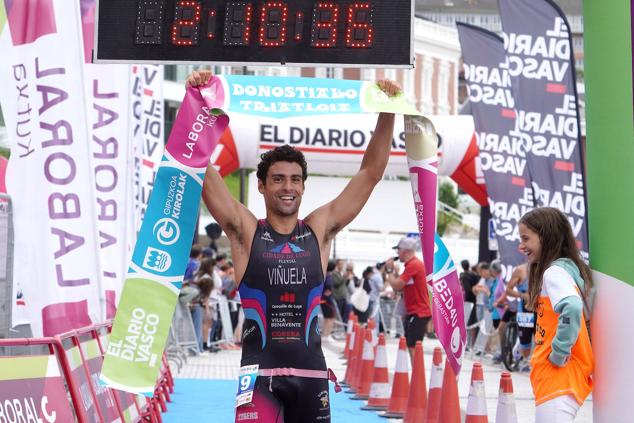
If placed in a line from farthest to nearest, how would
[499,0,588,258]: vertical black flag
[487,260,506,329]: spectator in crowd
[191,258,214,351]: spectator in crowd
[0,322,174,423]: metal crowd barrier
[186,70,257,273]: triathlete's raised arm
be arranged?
[191,258,214,351]: spectator in crowd
[487,260,506,329]: spectator in crowd
[499,0,588,258]: vertical black flag
[0,322,174,423]: metal crowd barrier
[186,70,257,273]: triathlete's raised arm

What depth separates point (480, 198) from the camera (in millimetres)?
25000

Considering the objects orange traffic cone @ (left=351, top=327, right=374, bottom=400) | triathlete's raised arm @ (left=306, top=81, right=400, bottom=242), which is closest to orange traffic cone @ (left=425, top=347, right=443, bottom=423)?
orange traffic cone @ (left=351, top=327, right=374, bottom=400)

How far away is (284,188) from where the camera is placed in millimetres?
5840

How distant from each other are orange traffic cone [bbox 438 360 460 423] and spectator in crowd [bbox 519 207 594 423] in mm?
3611

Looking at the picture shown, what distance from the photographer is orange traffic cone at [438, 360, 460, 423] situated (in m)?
10.3

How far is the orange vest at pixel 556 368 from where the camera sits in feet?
20.9

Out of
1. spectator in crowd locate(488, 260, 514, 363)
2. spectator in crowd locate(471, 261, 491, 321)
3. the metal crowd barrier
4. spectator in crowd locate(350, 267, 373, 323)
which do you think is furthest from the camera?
spectator in crowd locate(350, 267, 373, 323)

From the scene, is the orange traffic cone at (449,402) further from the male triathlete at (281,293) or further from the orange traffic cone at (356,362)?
the orange traffic cone at (356,362)

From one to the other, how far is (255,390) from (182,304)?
1497 cm

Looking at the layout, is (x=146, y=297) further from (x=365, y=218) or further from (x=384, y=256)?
(x=384, y=256)

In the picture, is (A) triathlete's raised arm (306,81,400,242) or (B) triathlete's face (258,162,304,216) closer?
(B) triathlete's face (258,162,304,216)

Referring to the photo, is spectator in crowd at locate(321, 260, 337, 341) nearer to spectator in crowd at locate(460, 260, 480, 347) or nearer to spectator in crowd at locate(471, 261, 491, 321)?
spectator in crowd at locate(460, 260, 480, 347)

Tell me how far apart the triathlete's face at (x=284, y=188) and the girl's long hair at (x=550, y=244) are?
1.52 metres

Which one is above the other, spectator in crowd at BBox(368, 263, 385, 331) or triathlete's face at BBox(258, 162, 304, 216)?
triathlete's face at BBox(258, 162, 304, 216)
